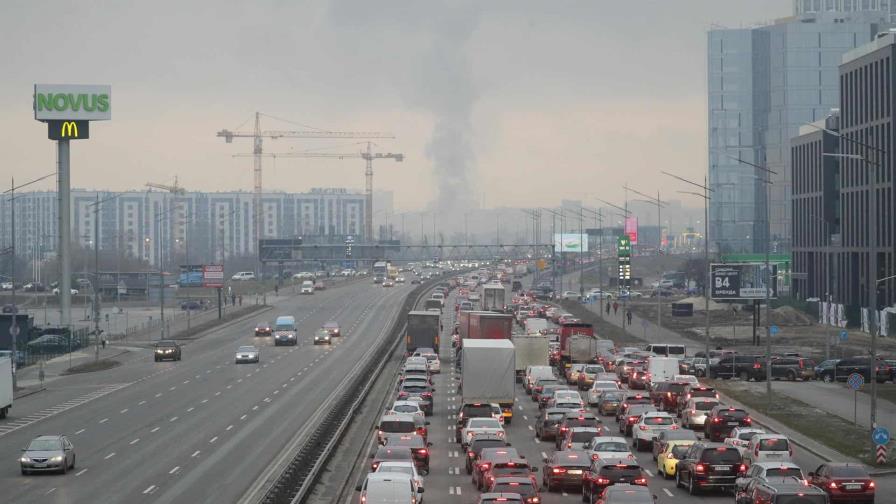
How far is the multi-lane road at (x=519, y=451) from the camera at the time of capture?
31562 millimetres

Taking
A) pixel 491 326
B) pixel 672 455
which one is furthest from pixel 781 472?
pixel 491 326

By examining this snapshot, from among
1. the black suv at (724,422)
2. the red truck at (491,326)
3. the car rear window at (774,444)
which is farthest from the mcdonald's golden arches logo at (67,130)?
the car rear window at (774,444)

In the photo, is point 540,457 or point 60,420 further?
point 60,420

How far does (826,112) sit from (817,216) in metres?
71.6

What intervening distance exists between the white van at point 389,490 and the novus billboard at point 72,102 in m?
91.9

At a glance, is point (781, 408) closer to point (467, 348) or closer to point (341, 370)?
point (467, 348)

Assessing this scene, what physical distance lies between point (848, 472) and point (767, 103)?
17216 cm

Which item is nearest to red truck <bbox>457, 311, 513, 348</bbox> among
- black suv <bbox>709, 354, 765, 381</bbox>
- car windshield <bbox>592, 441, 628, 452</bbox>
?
black suv <bbox>709, 354, 765, 381</bbox>

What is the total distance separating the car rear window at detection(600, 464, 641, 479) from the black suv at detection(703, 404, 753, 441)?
11999 millimetres

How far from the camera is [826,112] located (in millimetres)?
187500

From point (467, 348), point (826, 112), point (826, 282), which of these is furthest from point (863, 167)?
point (826, 112)

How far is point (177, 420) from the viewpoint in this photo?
5097 centimetres

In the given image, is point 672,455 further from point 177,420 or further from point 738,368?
point 738,368

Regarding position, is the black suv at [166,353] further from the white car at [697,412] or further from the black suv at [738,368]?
the white car at [697,412]
